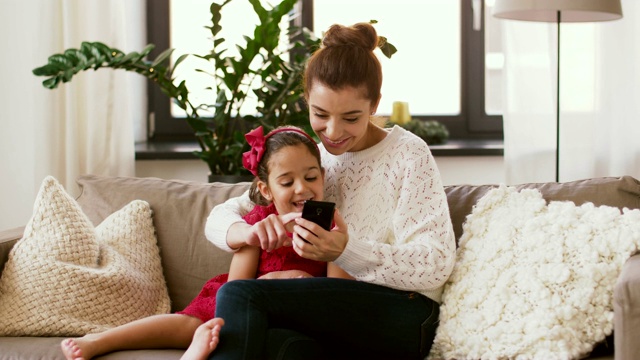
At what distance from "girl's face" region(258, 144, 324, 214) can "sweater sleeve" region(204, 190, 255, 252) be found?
0.17 metres

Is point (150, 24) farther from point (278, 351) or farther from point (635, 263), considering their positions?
point (635, 263)

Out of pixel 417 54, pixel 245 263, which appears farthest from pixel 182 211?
pixel 417 54

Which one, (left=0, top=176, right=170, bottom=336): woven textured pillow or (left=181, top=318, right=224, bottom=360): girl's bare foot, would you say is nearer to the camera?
(left=181, top=318, right=224, bottom=360): girl's bare foot

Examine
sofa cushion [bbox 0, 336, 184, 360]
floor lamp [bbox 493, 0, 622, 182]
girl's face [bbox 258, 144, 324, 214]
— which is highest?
floor lamp [bbox 493, 0, 622, 182]

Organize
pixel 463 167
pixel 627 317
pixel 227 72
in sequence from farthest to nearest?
pixel 463 167 → pixel 227 72 → pixel 627 317

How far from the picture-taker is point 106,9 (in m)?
3.44

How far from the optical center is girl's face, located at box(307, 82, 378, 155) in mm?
2031

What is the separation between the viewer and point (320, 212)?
1.86 metres

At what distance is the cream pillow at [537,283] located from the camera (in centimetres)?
187

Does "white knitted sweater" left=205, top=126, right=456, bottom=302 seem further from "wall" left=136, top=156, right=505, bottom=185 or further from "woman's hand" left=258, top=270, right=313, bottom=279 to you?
"wall" left=136, top=156, right=505, bottom=185

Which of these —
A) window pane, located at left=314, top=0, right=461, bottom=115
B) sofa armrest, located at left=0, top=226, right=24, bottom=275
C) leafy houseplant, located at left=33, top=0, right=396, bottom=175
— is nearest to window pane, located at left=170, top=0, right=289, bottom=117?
window pane, located at left=314, top=0, right=461, bottom=115

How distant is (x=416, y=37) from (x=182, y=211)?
5.87ft

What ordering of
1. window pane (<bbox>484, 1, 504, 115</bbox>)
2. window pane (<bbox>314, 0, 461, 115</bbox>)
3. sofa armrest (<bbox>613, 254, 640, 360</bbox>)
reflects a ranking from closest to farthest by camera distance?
sofa armrest (<bbox>613, 254, 640, 360</bbox>) → window pane (<bbox>484, 1, 504, 115</bbox>) → window pane (<bbox>314, 0, 461, 115</bbox>)

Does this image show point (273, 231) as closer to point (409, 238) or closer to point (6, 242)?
point (409, 238)
